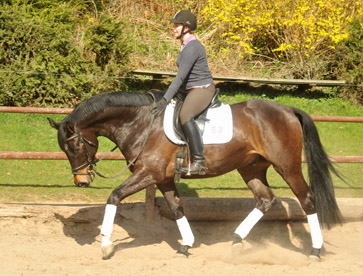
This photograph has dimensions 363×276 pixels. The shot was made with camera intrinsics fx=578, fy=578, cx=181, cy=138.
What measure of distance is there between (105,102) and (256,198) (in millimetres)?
2177

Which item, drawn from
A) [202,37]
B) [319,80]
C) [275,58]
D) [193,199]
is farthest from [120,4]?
[193,199]

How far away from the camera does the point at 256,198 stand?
7039 mm

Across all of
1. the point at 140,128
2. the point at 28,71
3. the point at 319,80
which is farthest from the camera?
the point at 319,80

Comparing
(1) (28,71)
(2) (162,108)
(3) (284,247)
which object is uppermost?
(2) (162,108)

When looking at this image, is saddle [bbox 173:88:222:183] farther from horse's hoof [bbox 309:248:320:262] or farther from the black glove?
horse's hoof [bbox 309:248:320:262]

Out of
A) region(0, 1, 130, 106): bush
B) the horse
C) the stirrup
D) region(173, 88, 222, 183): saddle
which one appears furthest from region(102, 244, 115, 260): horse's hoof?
region(0, 1, 130, 106): bush

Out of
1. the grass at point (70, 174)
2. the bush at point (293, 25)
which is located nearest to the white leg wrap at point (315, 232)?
the grass at point (70, 174)

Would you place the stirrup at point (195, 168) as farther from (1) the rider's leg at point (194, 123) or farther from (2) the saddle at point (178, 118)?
(2) the saddle at point (178, 118)

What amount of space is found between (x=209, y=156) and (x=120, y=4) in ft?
37.1

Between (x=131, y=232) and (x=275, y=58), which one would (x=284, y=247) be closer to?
(x=131, y=232)

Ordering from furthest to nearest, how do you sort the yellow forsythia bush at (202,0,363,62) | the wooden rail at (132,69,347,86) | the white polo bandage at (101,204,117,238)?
the yellow forsythia bush at (202,0,363,62), the wooden rail at (132,69,347,86), the white polo bandage at (101,204,117,238)

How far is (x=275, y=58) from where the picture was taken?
599 inches

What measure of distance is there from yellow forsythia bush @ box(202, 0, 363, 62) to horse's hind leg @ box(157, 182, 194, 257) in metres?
8.37

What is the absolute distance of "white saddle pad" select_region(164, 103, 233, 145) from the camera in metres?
6.45
